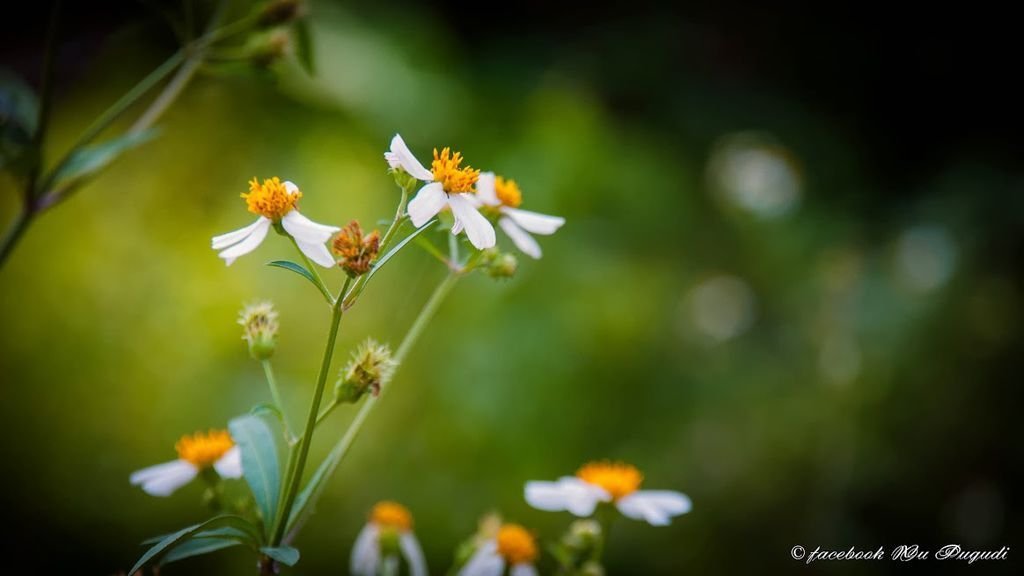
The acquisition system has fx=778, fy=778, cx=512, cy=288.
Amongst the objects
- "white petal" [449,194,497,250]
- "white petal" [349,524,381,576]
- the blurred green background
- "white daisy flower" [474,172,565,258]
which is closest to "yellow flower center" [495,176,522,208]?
"white daisy flower" [474,172,565,258]

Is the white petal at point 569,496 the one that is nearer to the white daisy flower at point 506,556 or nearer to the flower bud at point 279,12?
the white daisy flower at point 506,556

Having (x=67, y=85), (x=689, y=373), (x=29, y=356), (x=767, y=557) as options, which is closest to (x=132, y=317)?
(x=29, y=356)

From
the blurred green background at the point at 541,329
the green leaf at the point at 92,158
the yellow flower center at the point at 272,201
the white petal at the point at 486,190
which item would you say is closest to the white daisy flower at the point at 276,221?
the yellow flower center at the point at 272,201

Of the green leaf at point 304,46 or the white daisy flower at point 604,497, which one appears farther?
the green leaf at point 304,46

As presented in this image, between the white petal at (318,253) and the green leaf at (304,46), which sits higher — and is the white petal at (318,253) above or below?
below

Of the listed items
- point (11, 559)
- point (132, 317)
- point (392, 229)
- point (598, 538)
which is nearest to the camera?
point (392, 229)

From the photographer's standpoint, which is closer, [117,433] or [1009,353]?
[117,433]

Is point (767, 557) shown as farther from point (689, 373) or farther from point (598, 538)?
point (598, 538)
